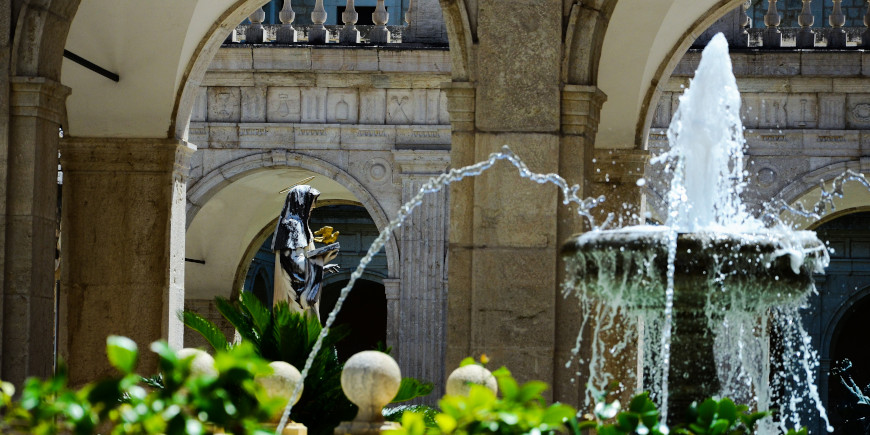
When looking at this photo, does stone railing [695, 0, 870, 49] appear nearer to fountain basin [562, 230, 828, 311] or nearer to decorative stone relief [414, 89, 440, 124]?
decorative stone relief [414, 89, 440, 124]

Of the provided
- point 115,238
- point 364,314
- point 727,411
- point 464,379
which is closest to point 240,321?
point 115,238

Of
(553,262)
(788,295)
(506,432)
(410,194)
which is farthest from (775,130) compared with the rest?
(506,432)

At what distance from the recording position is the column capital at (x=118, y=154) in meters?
12.8

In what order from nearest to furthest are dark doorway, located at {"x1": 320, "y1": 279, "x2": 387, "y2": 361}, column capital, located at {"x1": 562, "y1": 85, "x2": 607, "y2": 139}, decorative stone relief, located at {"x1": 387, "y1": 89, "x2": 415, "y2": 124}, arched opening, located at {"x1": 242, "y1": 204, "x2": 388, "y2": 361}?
column capital, located at {"x1": 562, "y1": 85, "x2": 607, "y2": 139}
decorative stone relief, located at {"x1": 387, "y1": 89, "x2": 415, "y2": 124}
arched opening, located at {"x1": 242, "y1": 204, "x2": 388, "y2": 361}
dark doorway, located at {"x1": 320, "y1": 279, "x2": 387, "y2": 361}

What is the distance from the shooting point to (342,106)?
21078 mm

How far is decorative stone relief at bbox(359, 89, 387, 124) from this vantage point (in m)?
21.0

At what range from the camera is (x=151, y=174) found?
1286 cm

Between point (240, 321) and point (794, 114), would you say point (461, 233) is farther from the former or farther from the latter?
point (794, 114)

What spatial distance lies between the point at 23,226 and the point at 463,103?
2914 mm

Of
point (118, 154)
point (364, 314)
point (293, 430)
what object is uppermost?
→ point (118, 154)

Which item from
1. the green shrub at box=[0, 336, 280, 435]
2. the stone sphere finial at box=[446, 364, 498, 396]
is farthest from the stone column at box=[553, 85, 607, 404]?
the green shrub at box=[0, 336, 280, 435]

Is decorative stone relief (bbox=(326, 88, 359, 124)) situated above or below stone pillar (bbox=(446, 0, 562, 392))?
above

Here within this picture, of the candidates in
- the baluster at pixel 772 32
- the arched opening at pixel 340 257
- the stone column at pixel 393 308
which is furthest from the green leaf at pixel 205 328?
the arched opening at pixel 340 257

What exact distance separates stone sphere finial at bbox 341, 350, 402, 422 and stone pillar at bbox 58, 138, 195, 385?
556cm
